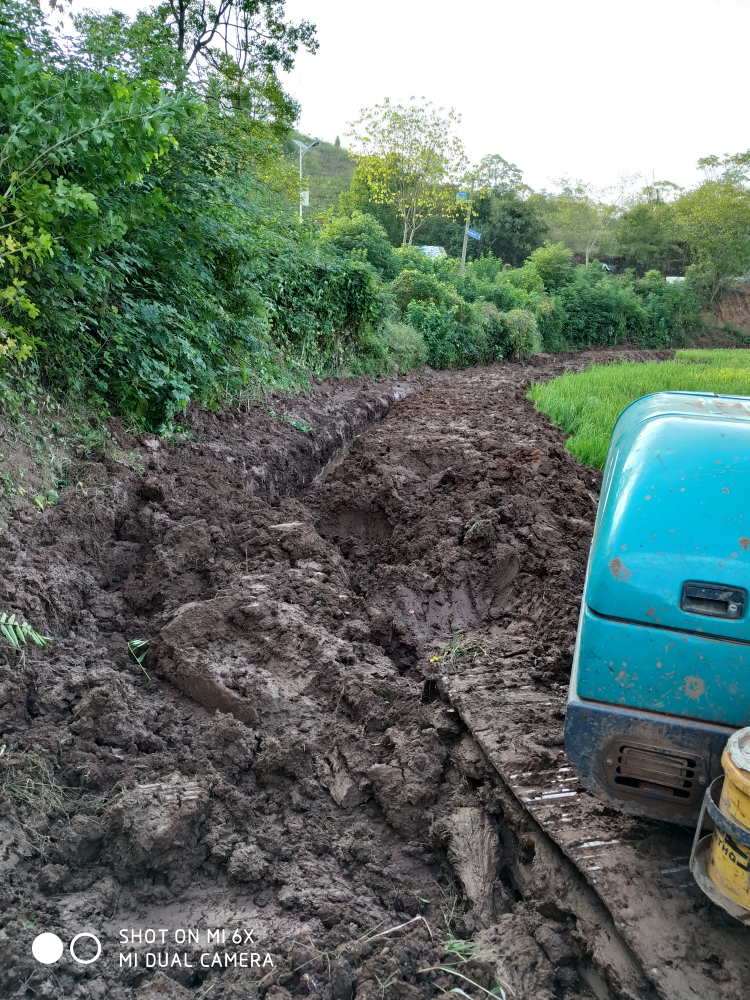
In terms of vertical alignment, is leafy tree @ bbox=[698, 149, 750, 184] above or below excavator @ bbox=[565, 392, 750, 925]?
above

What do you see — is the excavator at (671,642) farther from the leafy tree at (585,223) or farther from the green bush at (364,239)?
the leafy tree at (585,223)

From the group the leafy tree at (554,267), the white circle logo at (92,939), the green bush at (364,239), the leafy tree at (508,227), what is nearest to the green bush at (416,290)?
the green bush at (364,239)

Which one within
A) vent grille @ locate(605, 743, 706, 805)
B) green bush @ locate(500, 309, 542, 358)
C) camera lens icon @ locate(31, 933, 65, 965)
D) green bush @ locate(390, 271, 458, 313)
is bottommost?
camera lens icon @ locate(31, 933, 65, 965)

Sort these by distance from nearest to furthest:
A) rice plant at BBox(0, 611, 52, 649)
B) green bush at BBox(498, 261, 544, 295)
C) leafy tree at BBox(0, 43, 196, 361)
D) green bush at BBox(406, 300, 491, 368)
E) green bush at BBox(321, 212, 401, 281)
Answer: rice plant at BBox(0, 611, 52, 649)
leafy tree at BBox(0, 43, 196, 361)
green bush at BBox(406, 300, 491, 368)
green bush at BBox(321, 212, 401, 281)
green bush at BBox(498, 261, 544, 295)

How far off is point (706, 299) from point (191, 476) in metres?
46.4

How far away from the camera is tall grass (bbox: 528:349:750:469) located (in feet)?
26.9

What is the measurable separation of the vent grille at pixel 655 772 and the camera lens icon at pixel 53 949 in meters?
1.78

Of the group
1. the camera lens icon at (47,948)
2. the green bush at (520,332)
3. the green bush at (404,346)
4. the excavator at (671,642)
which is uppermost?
the green bush at (520,332)

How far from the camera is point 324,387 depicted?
11328 millimetres

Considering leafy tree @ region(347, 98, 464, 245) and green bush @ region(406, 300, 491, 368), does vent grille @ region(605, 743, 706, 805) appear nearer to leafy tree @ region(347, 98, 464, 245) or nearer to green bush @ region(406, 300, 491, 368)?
green bush @ region(406, 300, 491, 368)

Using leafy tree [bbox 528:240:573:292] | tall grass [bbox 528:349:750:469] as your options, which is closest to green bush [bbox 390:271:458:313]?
tall grass [bbox 528:349:750:469]

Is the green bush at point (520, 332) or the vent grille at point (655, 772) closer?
the vent grille at point (655, 772)

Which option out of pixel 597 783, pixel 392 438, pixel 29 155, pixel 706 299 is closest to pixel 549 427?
pixel 392 438

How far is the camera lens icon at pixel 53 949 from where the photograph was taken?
210 cm
